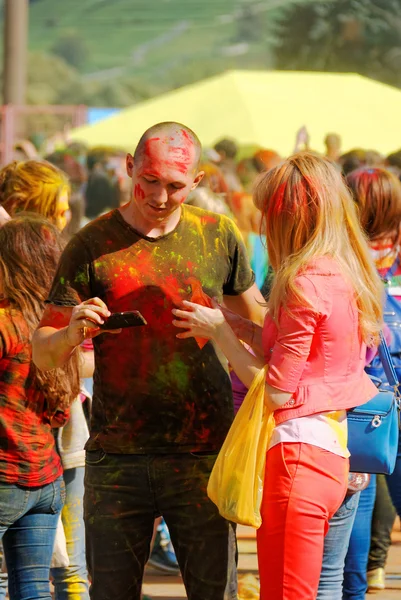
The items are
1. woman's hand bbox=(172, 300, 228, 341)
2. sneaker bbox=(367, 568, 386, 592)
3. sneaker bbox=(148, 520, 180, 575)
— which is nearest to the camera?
woman's hand bbox=(172, 300, 228, 341)

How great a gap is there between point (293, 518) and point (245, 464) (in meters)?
A: 0.19

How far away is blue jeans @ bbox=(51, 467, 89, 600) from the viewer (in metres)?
3.94

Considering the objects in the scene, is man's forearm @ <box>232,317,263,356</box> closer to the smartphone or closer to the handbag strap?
the smartphone

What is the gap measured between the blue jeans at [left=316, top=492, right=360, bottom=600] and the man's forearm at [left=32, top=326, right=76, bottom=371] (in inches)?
44.2

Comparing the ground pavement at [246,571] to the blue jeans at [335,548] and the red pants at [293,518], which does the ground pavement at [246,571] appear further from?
the red pants at [293,518]

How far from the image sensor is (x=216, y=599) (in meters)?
3.05

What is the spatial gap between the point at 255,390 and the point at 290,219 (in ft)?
1.59

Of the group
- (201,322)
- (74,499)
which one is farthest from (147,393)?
(74,499)

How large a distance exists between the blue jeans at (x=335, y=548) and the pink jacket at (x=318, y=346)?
682mm

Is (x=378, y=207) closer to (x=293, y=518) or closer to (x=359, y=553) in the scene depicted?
(x=359, y=553)

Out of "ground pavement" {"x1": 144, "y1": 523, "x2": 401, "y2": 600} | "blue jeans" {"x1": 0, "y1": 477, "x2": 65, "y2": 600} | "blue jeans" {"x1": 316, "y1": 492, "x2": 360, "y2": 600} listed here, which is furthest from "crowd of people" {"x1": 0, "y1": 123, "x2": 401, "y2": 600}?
"ground pavement" {"x1": 144, "y1": 523, "x2": 401, "y2": 600}

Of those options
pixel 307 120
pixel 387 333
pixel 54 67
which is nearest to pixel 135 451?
pixel 387 333

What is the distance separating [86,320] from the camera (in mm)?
2848

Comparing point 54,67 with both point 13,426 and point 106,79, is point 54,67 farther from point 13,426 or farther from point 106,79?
point 13,426
